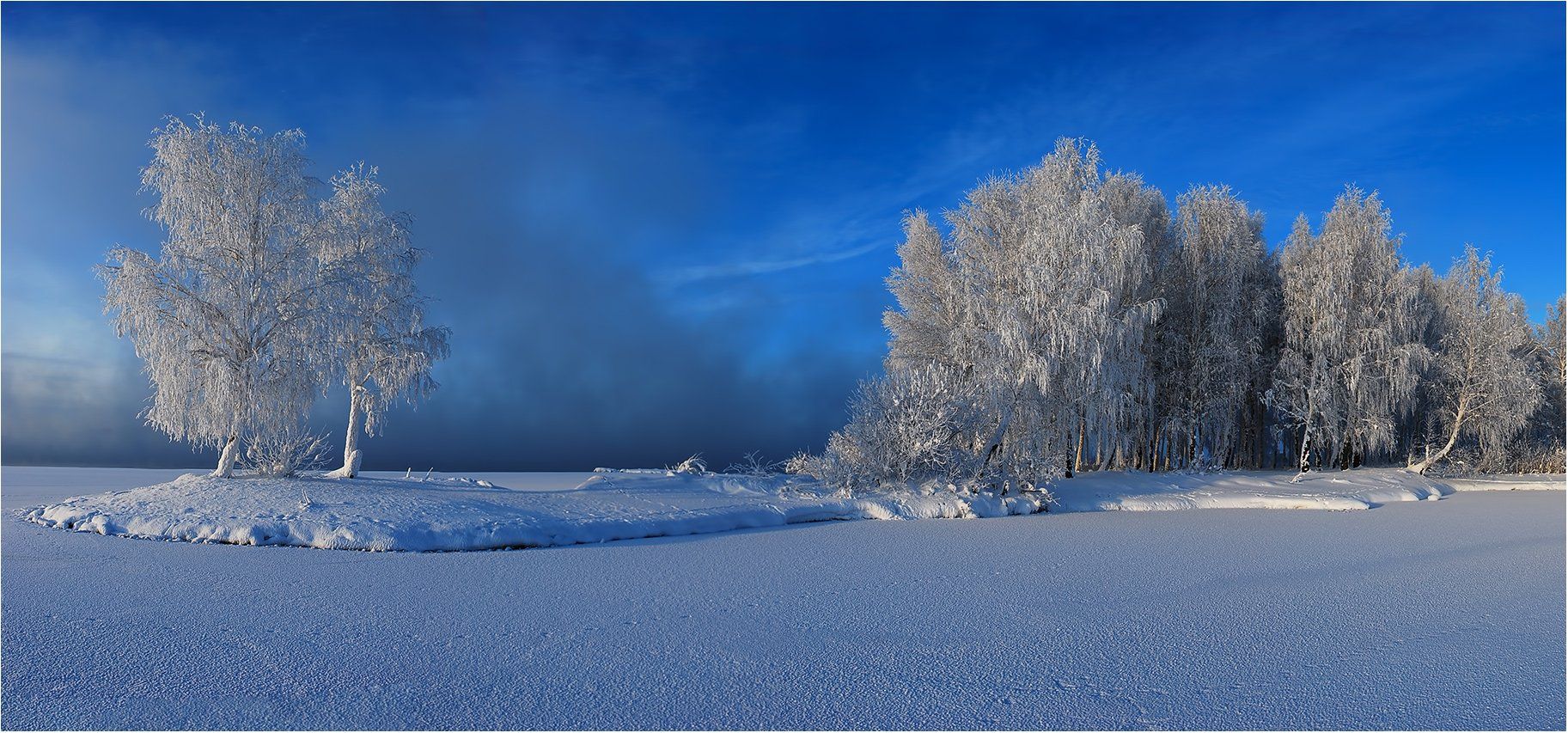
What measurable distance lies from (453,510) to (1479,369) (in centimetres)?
2947

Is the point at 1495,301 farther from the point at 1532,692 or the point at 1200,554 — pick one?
the point at 1532,692

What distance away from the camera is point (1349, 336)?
23.0 m

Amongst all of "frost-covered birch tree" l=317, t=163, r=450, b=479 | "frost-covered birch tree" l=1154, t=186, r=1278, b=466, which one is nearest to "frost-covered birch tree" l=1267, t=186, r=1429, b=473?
"frost-covered birch tree" l=1154, t=186, r=1278, b=466

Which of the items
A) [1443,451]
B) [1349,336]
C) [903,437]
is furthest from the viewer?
[1443,451]

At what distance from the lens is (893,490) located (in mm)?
14219

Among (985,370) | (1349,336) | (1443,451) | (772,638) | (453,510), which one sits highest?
(1349,336)

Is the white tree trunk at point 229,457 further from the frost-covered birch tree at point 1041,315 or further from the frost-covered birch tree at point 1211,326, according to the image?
the frost-covered birch tree at point 1211,326

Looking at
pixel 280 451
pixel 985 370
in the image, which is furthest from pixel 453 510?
pixel 985 370

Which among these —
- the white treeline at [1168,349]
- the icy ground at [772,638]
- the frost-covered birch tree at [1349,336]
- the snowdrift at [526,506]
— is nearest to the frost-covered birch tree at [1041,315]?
the white treeline at [1168,349]

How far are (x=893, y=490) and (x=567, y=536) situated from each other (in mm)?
6373

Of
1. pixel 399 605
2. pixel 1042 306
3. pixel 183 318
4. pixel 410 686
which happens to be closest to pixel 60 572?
pixel 399 605

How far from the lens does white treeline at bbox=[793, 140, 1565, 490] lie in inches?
617

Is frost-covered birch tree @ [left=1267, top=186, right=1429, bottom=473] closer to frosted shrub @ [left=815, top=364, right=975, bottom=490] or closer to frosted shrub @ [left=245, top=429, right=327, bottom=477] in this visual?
frosted shrub @ [left=815, top=364, right=975, bottom=490]

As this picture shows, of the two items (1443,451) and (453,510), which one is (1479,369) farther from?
(453,510)
